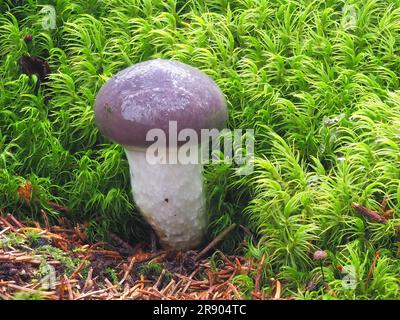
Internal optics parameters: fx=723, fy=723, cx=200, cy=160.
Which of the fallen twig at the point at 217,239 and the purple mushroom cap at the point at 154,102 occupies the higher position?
the purple mushroom cap at the point at 154,102

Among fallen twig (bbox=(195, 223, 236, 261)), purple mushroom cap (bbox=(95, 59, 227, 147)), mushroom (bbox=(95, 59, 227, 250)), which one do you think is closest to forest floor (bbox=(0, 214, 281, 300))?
fallen twig (bbox=(195, 223, 236, 261))

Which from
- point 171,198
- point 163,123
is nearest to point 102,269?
point 171,198

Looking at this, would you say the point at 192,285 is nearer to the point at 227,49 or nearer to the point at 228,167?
the point at 228,167

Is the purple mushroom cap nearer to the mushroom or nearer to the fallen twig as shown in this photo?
the mushroom

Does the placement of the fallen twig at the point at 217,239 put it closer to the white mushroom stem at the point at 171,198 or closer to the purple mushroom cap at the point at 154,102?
the white mushroom stem at the point at 171,198

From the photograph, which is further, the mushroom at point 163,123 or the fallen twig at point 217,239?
the fallen twig at point 217,239

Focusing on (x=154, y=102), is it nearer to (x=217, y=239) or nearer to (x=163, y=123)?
(x=163, y=123)

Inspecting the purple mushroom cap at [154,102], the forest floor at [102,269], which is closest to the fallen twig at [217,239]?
the forest floor at [102,269]
